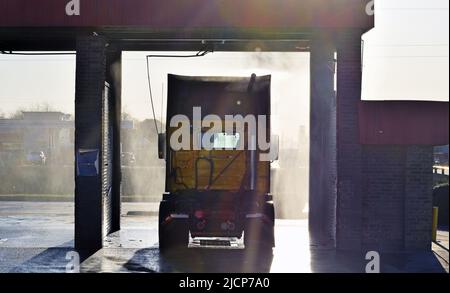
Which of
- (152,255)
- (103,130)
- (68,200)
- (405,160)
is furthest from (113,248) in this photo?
(68,200)

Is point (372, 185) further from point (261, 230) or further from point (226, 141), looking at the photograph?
point (226, 141)

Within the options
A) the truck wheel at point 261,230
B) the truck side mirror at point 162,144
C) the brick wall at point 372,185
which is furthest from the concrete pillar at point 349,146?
the truck side mirror at point 162,144

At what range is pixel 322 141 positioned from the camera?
18.9 m

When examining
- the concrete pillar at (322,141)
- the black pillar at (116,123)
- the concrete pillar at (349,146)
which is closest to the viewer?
the concrete pillar at (349,146)

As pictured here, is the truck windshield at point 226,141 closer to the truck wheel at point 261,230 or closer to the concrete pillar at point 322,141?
the truck wheel at point 261,230

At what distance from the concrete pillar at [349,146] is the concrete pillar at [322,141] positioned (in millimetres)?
2066

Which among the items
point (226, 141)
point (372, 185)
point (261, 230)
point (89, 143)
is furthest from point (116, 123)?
point (372, 185)

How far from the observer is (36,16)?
49.2ft

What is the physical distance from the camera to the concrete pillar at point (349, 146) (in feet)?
51.7

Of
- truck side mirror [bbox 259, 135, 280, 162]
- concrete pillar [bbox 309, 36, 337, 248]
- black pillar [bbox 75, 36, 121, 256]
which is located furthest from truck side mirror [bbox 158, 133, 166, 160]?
concrete pillar [bbox 309, 36, 337, 248]

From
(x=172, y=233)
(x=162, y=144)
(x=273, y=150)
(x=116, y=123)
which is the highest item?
(x=116, y=123)

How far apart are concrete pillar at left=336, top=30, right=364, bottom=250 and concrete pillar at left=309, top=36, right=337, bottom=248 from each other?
2066mm

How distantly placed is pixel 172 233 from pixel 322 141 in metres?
5.51
